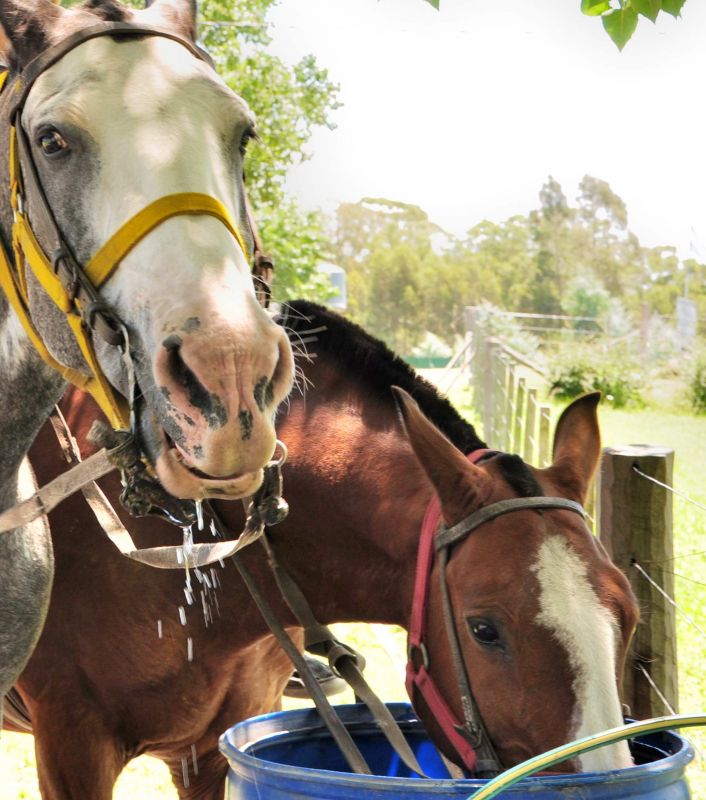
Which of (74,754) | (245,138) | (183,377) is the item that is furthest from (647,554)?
(183,377)

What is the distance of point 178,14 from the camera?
1.99m

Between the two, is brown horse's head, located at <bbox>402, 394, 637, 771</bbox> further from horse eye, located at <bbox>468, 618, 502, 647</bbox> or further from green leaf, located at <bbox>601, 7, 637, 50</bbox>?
green leaf, located at <bbox>601, 7, 637, 50</bbox>

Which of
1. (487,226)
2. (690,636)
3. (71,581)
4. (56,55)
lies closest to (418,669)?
(71,581)

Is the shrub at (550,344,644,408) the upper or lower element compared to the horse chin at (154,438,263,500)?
lower

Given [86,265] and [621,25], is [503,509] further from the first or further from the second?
[621,25]

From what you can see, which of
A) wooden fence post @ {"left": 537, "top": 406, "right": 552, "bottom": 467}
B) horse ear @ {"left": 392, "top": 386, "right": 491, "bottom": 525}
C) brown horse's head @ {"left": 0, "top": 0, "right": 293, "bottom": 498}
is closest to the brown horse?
horse ear @ {"left": 392, "top": 386, "right": 491, "bottom": 525}

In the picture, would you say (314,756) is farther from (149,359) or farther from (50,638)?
(149,359)

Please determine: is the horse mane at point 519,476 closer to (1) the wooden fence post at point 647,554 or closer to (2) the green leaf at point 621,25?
(1) the wooden fence post at point 647,554

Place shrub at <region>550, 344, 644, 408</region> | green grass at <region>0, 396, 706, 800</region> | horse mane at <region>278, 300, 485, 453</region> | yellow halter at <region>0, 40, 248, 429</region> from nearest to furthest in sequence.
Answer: yellow halter at <region>0, 40, 248, 429</region>
horse mane at <region>278, 300, 485, 453</region>
green grass at <region>0, 396, 706, 800</region>
shrub at <region>550, 344, 644, 408</region>

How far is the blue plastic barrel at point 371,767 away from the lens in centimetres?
174

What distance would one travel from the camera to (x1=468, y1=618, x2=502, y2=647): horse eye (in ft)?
7.29

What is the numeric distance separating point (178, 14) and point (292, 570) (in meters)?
1.39

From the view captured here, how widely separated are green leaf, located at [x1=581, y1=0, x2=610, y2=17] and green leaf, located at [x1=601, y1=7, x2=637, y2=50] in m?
0.18

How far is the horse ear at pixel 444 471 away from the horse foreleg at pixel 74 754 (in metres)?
1.07
